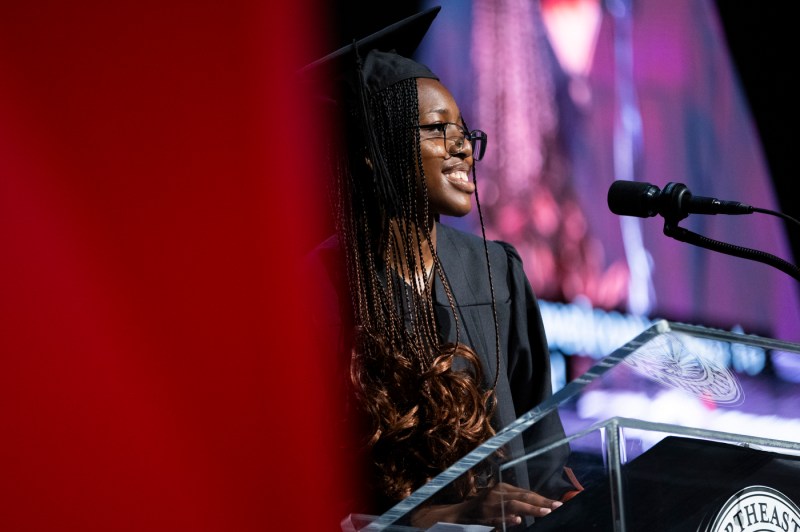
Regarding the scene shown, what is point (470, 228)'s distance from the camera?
2795mm

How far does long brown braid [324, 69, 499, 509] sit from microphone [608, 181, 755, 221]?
1.61ft

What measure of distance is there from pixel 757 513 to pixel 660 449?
13cm

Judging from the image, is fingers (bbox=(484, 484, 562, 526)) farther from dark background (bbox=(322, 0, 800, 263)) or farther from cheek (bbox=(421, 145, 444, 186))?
dark background (bbox=(322, 0, 800, 263))

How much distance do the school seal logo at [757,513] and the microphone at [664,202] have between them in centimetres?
42

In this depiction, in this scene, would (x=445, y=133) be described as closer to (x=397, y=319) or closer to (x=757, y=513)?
(x=397, y=319)

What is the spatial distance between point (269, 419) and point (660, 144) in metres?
1.40

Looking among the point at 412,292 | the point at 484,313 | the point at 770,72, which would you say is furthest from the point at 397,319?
the point at 770,72

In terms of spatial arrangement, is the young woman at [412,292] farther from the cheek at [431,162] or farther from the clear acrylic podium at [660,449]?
the clear acrylic podium at [660,449]

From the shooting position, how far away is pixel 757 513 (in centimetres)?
106

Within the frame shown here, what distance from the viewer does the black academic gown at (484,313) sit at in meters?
1.91

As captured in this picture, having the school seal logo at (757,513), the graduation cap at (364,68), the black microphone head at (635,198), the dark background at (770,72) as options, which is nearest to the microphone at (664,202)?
the black microphone head at (635,198)

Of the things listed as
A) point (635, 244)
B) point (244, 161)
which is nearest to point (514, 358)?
point (244, 161)

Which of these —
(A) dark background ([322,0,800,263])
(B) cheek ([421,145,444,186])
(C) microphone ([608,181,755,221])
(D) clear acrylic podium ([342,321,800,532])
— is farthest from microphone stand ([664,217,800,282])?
(A) dark background ([322,0,800,263])

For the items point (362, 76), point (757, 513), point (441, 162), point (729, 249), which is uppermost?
point (362, 76)
